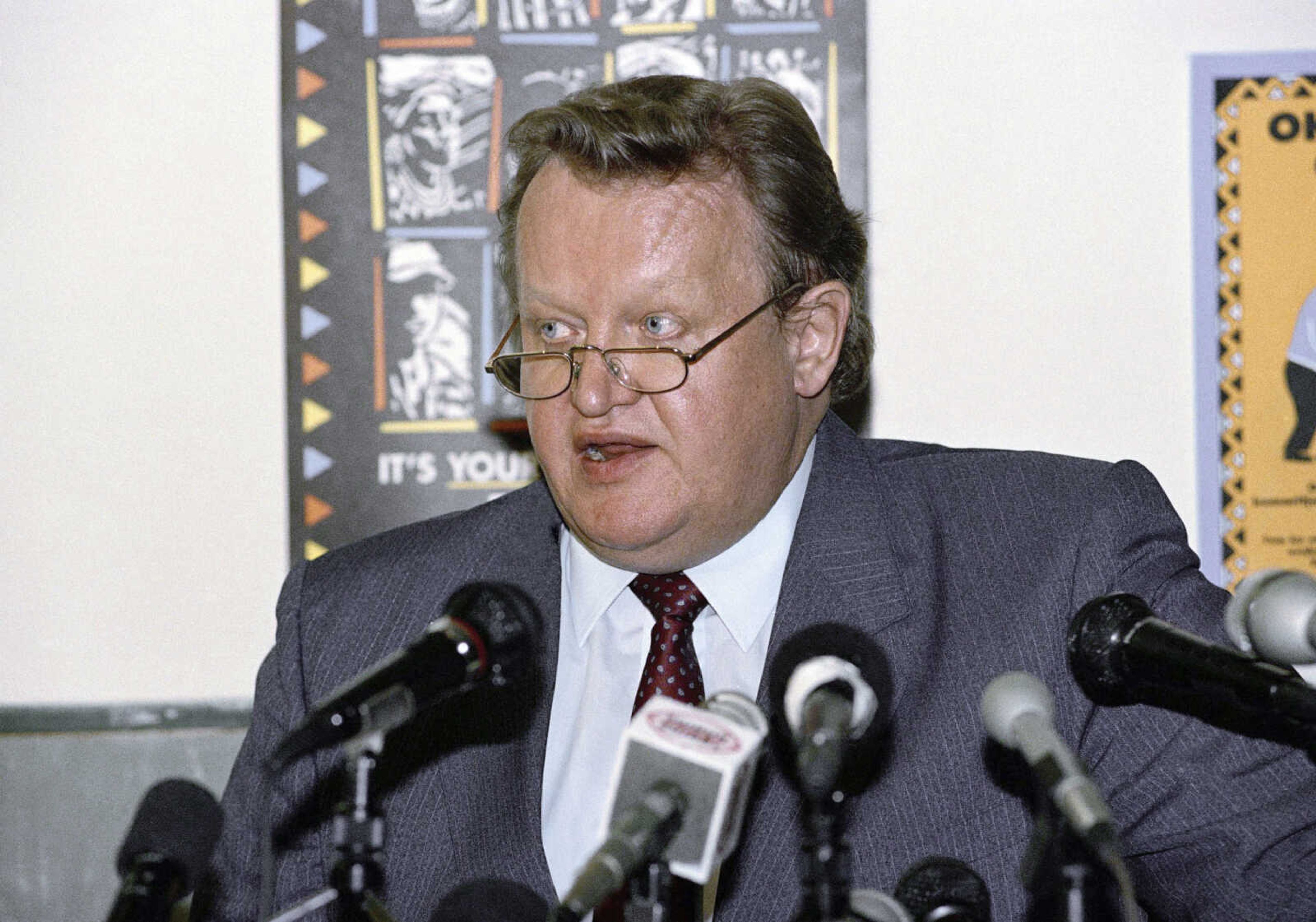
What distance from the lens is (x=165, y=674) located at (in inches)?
100

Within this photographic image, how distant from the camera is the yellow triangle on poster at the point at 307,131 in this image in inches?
98.7

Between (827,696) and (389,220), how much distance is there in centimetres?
174

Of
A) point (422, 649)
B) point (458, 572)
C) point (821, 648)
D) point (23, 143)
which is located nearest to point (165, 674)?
point (458, 572)

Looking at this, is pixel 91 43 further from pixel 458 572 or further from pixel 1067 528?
pixel 1067 528

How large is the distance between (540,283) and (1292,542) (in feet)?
5.07

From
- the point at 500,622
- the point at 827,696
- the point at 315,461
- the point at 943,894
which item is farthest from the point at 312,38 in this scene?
the point at 943,894

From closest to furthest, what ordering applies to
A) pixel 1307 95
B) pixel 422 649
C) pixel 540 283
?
pixel 422 649 → pixel 540 283 → pixel 1307 95

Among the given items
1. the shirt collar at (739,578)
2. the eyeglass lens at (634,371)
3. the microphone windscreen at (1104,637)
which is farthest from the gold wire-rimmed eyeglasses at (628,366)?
the microphone windscreen at (1104,637)

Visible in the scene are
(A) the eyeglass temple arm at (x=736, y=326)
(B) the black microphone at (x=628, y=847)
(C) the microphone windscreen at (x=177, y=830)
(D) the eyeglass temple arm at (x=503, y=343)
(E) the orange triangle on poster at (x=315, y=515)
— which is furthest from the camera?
(E) the orange triangle on poster at (x=315, y=515)

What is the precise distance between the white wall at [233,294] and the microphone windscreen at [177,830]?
4.62ft

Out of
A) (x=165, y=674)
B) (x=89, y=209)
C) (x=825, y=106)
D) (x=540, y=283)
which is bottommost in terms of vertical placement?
(x=165, y=674)

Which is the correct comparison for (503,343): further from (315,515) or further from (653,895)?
(653,895)

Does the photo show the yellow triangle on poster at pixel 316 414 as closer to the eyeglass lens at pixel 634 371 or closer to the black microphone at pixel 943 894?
the eyeglass lens at pixel 634 371

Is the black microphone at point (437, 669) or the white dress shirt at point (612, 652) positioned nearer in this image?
the black microphone at point (437, 669)
